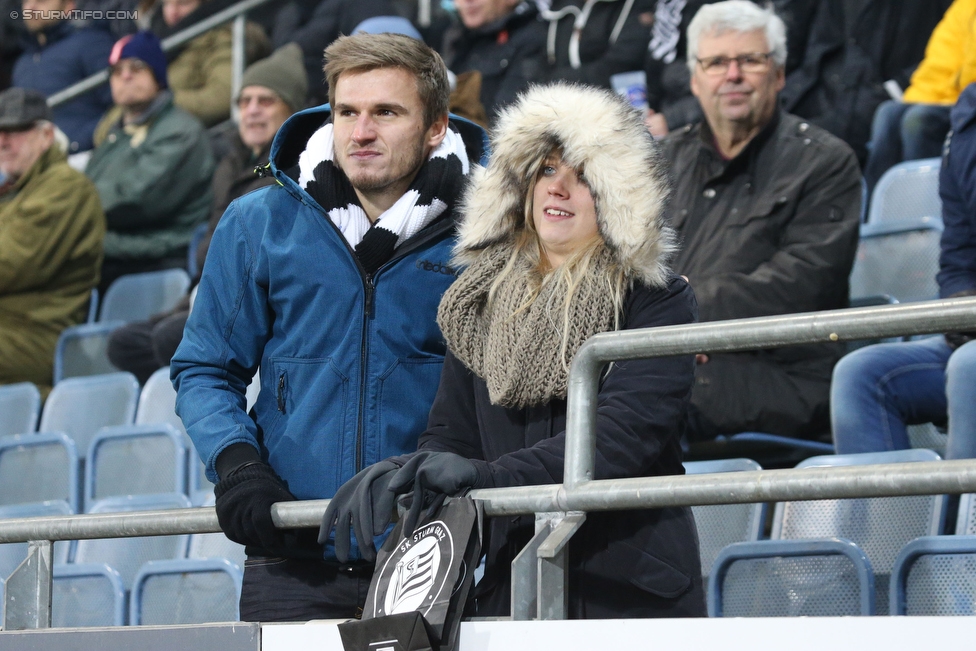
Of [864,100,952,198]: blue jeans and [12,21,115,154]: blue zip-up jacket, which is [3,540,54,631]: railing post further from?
[12,21,115,154]: blue zip-up jacket

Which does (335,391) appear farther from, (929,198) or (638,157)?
(929,198)

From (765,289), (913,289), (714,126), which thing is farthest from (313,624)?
(913,289)

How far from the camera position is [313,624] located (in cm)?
225

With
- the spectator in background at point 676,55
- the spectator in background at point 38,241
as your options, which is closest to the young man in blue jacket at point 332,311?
the spectator in background at point 676,55

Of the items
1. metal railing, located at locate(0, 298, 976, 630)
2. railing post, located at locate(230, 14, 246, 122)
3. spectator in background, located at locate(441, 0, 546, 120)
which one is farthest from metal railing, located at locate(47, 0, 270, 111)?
metal railing, located at locate(0, 298, 976, 630)

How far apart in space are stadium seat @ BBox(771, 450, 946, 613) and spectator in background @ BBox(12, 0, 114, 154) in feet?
22.3

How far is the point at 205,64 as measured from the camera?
8680 millimetres

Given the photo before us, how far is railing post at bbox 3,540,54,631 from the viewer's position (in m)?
2.63

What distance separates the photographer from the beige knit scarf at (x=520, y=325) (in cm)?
230

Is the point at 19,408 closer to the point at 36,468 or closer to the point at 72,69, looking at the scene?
the point at 36,468

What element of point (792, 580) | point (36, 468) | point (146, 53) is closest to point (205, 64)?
point (146, 53)

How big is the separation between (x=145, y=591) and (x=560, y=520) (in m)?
2.16

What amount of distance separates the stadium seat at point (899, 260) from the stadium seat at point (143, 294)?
344 centimetres

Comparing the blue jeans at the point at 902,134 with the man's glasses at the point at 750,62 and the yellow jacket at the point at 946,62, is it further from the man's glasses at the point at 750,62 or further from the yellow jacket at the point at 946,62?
the man's glasses at the point at 750,62
